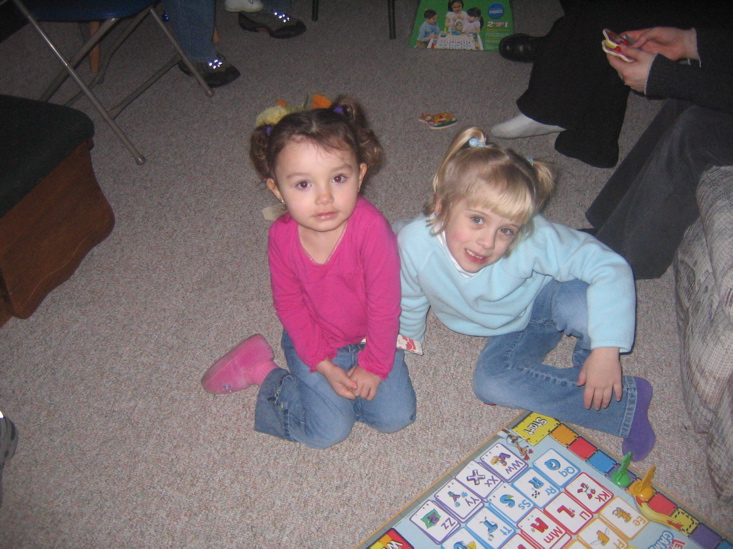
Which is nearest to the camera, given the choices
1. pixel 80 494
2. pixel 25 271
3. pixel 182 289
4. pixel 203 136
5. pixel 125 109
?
pixel 80 494

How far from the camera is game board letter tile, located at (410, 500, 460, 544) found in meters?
1.00

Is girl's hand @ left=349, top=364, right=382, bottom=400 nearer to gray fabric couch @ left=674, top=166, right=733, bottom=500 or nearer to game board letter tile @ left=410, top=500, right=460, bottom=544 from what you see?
game board letter tile @ left=410, top=500, right=460, bottom=544

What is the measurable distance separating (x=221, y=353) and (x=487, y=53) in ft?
5.42

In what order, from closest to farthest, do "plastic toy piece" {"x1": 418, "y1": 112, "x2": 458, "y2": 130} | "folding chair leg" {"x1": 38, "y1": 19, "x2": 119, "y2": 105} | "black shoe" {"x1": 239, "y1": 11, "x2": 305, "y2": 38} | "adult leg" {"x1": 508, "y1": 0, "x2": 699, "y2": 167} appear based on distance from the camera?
"adult leg" {"x1": 508, "y1": 0, "x2": 699, "y2": 167} < "folding chair leg" {"x1": 38, "y1": 19, "x2": 119, "y2": 105} < "plastic toy piece" {"x1": 418, "y1": 112, "x2": 458, "y2": 130} < "black shoe" {"x1": 239, "y1": 11, "x2": 305, "y2": 38}

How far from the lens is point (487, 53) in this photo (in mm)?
2189

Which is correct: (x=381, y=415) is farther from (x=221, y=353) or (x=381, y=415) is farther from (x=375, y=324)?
(x=221, y=353)

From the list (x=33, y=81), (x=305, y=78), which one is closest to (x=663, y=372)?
(x=305, y=78)

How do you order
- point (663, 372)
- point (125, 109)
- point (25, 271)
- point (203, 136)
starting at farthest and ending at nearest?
point (125, 109), point (203, 136), point (25, 271), point (663, 372)

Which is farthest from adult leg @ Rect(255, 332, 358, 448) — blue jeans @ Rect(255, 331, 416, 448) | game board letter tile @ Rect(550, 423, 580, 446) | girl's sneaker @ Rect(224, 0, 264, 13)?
girl's sneaker @ Rect(224, 0, 264, 13)

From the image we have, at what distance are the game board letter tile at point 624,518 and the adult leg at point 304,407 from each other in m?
0.53

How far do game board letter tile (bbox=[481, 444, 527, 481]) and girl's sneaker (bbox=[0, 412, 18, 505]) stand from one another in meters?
1.02

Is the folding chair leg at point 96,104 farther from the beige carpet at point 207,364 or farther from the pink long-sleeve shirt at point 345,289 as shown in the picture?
the pink long-sleeve shirt at point 345,289

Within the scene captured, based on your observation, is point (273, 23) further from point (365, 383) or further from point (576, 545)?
point (576, 545)

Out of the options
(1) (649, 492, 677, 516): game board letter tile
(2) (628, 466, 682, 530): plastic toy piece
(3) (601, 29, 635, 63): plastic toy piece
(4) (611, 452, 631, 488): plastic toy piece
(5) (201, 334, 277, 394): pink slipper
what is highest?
(3) (601, 29, 635, 63): plastic toy piece
